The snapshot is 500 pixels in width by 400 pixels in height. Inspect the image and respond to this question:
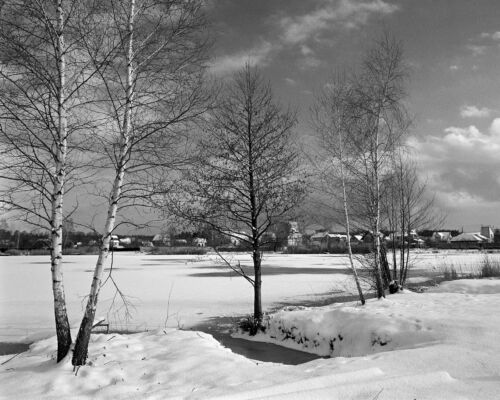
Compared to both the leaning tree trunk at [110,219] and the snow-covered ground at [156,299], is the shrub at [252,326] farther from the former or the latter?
the leaning tree trunk at [110,219]

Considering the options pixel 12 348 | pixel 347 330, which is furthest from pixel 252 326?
pixel 12 348

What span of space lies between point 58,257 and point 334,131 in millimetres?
9633

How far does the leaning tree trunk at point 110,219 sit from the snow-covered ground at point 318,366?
0.35 metres

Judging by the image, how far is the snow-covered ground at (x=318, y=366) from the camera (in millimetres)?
4648

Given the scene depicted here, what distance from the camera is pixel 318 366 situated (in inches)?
233

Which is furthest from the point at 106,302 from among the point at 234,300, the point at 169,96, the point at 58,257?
the point at 169,96

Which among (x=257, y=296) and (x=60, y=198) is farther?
(x=257, y=296)

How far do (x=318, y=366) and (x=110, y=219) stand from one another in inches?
154

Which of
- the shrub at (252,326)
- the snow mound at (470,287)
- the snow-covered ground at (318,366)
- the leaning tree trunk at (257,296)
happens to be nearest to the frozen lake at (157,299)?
the leaning tree trunk at (257,296)

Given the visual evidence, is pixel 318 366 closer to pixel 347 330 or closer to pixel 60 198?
pixel 347 330

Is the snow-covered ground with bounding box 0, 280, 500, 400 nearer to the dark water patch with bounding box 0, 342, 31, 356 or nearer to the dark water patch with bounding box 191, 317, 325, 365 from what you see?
the dark water patch with bounding box 191, 317, 325, 365

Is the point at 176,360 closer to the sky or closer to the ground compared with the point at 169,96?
closer to the ground

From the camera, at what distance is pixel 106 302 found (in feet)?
51.4

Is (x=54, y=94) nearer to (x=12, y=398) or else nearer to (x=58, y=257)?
(x=58, y=257)
